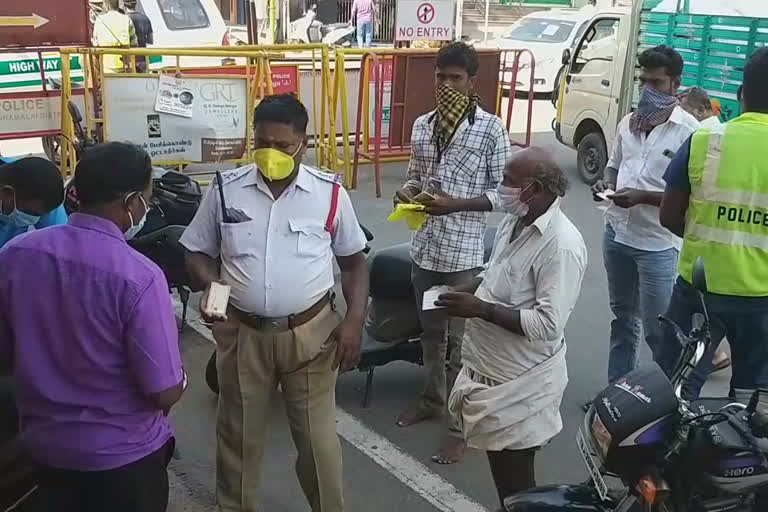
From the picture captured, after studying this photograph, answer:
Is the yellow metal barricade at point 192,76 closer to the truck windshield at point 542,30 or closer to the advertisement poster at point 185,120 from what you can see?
the advertisement poster at point 185,120

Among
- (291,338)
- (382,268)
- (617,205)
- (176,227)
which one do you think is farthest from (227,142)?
(291,338)

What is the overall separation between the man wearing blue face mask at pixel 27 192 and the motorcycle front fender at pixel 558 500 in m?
2.06

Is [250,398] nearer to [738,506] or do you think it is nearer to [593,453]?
[593,453]

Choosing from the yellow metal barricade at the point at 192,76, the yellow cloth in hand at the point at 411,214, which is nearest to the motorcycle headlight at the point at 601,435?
the yellow cloth in hand at the point at 411,214

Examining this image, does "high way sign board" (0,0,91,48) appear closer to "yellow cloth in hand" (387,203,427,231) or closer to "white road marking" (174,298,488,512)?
"white road marking" (174,298,488,512)

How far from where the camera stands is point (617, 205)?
167 inches

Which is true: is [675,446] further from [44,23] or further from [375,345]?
[44,23]

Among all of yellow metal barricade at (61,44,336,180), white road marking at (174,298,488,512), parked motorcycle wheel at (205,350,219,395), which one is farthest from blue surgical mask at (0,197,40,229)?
yellow metal barricade at (61,44,336,180)

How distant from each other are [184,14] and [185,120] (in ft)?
20.1

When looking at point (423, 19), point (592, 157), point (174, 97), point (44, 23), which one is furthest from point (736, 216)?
point (592, 157)

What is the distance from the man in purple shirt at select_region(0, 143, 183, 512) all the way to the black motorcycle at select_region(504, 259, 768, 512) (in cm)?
127

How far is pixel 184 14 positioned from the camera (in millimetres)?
13469

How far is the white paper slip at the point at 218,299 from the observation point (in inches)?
116

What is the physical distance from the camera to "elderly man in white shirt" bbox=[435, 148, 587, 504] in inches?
115
